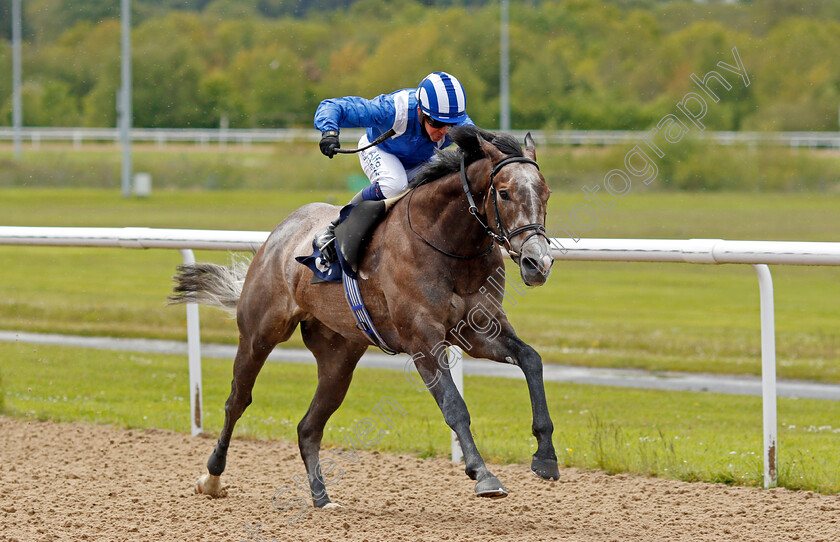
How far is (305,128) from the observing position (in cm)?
3075

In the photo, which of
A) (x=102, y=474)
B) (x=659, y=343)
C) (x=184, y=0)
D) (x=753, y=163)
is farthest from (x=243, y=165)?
(x=102, y=474)

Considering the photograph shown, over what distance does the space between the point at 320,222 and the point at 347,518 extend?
1.39m

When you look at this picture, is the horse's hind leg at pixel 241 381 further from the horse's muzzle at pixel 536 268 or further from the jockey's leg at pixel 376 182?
the horse's muzzle at pixel 536 268

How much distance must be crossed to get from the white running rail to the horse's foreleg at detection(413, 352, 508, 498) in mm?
1163

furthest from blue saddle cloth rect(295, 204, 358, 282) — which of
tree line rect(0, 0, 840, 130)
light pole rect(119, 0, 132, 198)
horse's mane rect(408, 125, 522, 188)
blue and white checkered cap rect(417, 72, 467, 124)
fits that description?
tree line rect(0, 0, 840, 130)

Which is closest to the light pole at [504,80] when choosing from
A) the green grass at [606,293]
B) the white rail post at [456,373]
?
the green grass at [606,293]

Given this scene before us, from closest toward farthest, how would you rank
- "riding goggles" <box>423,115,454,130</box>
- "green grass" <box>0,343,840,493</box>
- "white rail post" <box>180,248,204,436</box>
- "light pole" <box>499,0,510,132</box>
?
1. "riding goggles" <box>423,115,454,130</box>
2. "green grass" <box>0,343,840,493</box>
3. "white rail post" <box>180,248,204,436</box>
4. "light pole" <box>499,0,510,132</box>

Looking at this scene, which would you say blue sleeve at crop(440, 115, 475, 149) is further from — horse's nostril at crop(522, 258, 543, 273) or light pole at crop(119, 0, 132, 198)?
light pole at crop(119, 0, 132, 198)

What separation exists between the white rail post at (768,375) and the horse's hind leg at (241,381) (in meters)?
2.13

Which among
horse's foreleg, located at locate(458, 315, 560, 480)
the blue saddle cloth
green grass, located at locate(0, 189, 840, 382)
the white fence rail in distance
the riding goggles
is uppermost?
the white fence rail in distance

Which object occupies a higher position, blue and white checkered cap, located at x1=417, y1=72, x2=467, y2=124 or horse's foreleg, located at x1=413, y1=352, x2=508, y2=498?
blue and white checkered cap, located at x1=417, y1=72, x2=467, y2=124

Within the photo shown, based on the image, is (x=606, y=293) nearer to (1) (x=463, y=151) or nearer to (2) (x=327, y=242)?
(2) (x=327, y=242)

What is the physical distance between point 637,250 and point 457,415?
4.88ft

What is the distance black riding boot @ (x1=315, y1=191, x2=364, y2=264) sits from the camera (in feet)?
14.6
